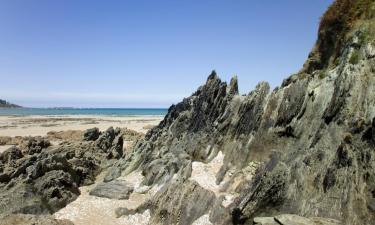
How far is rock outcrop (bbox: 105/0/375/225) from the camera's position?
1515 centimetres

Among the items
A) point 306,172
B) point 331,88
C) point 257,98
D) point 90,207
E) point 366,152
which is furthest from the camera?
point 257,98

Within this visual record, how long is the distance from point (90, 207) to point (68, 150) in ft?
31.3

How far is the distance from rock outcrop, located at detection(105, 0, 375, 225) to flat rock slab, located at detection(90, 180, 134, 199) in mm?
1531

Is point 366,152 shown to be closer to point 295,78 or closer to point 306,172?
point 306,172

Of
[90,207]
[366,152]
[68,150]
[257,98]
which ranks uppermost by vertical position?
[257,98]

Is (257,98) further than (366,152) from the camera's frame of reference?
Yes

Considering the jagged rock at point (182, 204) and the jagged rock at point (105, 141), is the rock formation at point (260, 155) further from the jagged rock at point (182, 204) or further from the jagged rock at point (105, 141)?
the jagged rock at point (105, 141)

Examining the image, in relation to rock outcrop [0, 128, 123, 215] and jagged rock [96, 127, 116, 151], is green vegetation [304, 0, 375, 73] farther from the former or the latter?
jagged rock [96, 127, 116, 151]

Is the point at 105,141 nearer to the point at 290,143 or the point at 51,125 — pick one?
the point at 290,143

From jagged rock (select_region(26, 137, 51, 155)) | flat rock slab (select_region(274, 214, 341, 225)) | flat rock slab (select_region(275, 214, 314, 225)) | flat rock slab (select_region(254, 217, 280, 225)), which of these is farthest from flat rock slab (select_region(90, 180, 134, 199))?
flat rock slab (select_region(274, 214, 341, 225))

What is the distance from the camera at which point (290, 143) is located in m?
20.5

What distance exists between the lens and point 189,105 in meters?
35.3

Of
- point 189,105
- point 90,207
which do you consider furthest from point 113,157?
point 90,207

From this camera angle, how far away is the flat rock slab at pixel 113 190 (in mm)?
25891
